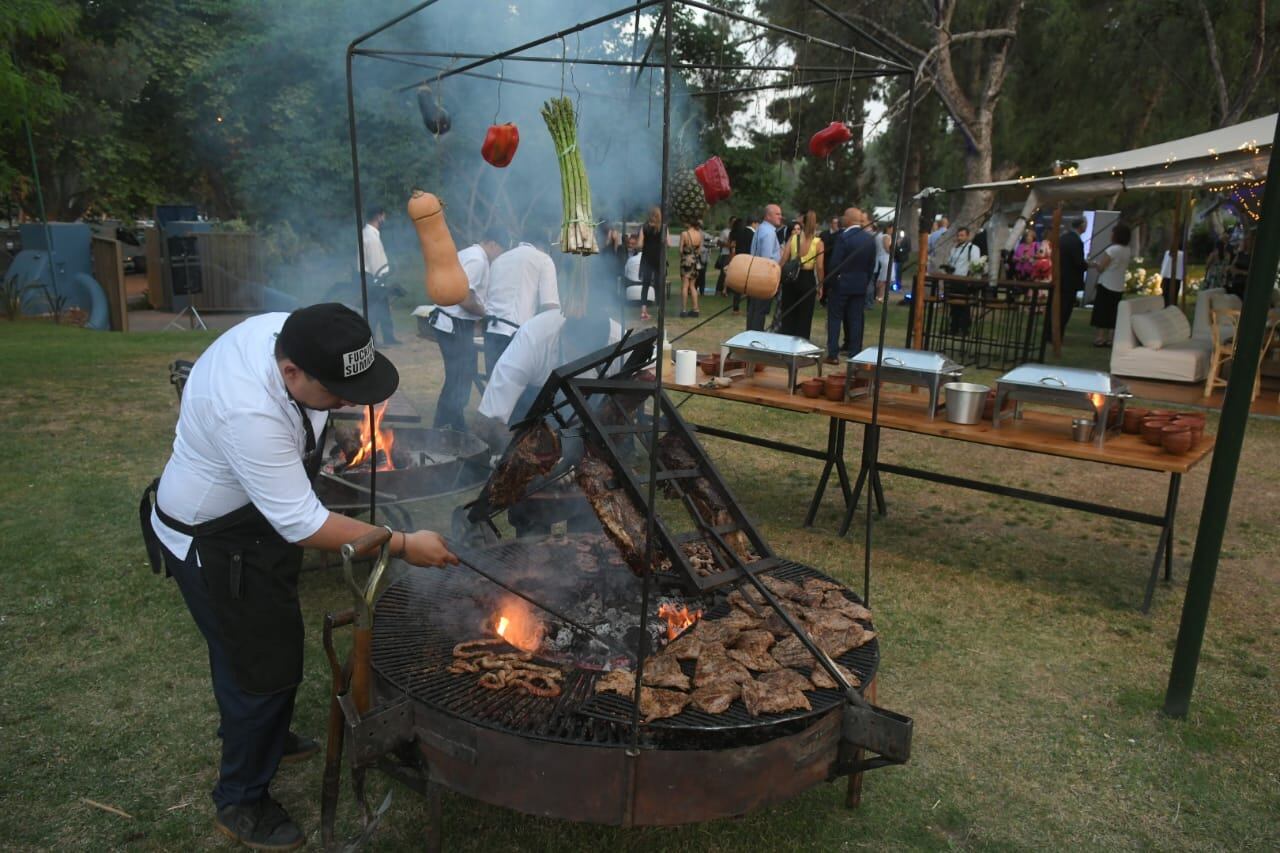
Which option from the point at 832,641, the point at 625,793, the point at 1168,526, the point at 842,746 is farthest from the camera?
the point at 1168,526

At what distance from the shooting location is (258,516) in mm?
2645

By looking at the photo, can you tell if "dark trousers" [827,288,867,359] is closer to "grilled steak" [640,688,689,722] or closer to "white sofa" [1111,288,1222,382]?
"white sofa" [1111,288,1222,382]

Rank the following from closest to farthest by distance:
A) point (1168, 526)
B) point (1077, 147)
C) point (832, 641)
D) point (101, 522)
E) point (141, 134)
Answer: point (832, 641) → point (1168, 526) → point (101, 522) → point (141, 134) → point (1077, 147)

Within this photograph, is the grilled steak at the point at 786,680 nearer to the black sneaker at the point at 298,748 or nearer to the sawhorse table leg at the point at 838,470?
the black sneaker at the point at 298,748

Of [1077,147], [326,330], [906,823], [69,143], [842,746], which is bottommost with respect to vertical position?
[906,823]

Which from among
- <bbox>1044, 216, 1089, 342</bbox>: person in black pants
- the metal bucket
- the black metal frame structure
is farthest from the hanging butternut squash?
<bbox>1044, 216, 1089, 342</bbox>: person in black pants

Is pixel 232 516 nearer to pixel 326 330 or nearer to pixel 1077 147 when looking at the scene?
pixel 326 330

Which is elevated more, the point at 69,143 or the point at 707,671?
the point at 69,143

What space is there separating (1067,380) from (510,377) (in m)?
3.44

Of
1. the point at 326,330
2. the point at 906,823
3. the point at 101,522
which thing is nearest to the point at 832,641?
the point at 906,823

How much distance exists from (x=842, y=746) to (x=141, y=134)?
22.1m

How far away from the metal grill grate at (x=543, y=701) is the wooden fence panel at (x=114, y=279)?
13.4 meters

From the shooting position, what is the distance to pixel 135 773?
319cm

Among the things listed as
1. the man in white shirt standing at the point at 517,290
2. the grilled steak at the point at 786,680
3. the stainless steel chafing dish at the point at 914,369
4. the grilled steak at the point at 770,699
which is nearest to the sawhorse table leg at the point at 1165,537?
the stainless steel chafing dish at the point at 914,369
